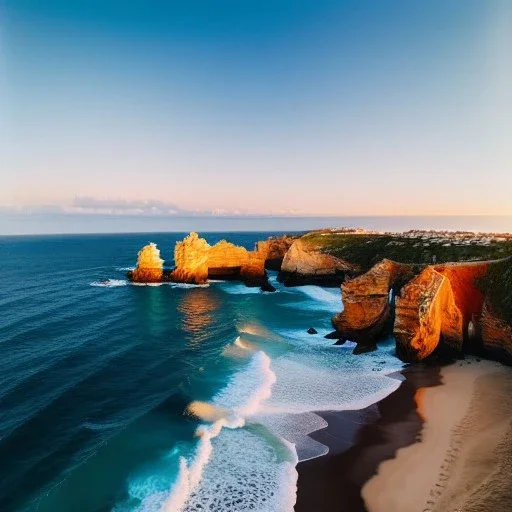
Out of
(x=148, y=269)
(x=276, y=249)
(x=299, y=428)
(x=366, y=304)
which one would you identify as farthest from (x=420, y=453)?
(x=276, y=249)

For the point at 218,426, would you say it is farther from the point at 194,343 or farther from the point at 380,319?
the point at 380,319

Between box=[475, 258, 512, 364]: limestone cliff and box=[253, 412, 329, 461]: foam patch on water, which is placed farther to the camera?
box=[475, 258, 512, 364]: limestone cliff

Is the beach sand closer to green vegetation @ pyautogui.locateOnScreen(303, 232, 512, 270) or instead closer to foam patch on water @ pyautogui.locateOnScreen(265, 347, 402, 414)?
foam patch on water @ pyautogui.locateOnScreen(265, 347, 402, 414)

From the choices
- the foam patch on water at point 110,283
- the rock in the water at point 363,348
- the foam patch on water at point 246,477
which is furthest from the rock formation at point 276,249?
the foam patch on water at point 246,477

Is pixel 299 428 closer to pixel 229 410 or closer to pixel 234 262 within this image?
pixel 229 410

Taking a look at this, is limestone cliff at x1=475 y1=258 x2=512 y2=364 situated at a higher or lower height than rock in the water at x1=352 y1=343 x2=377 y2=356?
higher

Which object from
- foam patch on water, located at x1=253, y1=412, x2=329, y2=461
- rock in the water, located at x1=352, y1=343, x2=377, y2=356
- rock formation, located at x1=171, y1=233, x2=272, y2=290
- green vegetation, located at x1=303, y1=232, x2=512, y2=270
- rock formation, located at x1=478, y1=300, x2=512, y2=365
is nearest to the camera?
foam patch on water, located at x1=253, y1=412, x2=329, y2=461

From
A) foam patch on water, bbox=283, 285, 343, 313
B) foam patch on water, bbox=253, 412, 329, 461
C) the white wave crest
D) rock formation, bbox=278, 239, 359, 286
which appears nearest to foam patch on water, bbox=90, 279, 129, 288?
rock formation, bbox=278, 239, 359, 286
